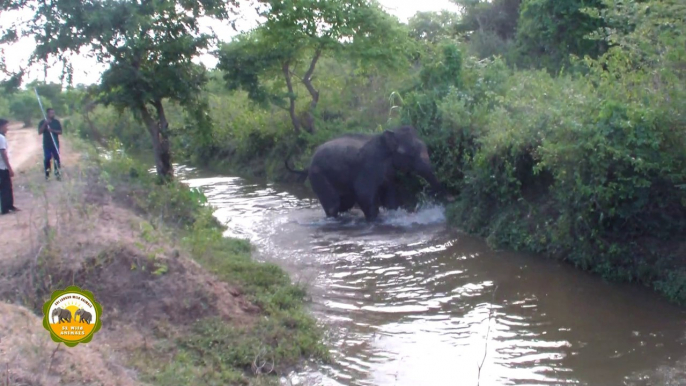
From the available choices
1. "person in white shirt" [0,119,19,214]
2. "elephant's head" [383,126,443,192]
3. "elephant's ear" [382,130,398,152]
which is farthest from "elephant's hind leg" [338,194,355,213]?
"person in white shirt" [0,119,19,214]

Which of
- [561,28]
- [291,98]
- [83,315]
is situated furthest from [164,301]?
[561,28]

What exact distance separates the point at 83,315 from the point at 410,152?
33.7 feet

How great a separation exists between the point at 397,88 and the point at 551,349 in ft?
44.3

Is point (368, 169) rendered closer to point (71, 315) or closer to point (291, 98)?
Result: point (291, 98)

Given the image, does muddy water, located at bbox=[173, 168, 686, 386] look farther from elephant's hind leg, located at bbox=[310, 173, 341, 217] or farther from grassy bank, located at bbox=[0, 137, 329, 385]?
elephant's hind leg, located at bbox=[310, 173, 341, 217]

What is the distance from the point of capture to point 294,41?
1945 centimetres

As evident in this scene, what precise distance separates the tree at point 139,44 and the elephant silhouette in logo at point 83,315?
979 cm

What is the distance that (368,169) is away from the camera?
14234mm

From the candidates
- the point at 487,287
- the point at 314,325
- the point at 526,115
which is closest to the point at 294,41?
the point at 526,115

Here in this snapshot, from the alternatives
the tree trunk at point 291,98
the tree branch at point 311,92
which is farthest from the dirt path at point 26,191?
the tree branch at point 311,92

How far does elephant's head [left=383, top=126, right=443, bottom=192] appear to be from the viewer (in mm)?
13758

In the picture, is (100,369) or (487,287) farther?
(487,287)

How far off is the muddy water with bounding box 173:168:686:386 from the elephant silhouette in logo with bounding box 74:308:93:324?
2647mm

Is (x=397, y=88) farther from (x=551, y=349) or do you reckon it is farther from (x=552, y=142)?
(x=551, y=349)
